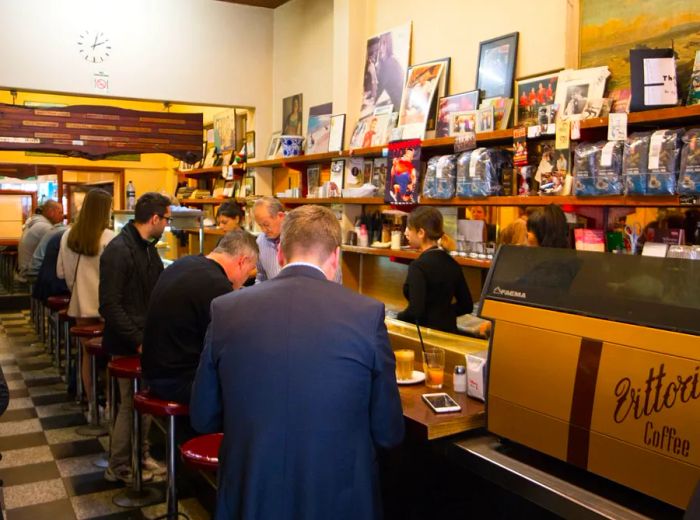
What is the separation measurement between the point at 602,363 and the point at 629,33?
7.96 feet

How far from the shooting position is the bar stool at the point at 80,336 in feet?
15.6

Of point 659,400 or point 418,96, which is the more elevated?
point 418,96

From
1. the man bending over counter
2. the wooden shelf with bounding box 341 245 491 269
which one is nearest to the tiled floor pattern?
the man bending over counter

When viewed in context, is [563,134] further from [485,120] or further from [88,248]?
[88,248]

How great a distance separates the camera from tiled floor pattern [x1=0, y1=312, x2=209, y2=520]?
12.1 ft

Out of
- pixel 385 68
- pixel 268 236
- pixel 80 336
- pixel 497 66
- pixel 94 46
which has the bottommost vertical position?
pixel 80 336

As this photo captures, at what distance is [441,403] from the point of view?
2.33m

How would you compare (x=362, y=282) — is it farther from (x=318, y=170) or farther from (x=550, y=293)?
(x=550, y=293)

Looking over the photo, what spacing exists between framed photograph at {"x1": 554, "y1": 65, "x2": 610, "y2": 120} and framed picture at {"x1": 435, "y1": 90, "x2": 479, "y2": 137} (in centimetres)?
84

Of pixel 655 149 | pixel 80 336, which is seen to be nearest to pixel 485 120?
pixel 655 149

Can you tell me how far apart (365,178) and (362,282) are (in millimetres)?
996

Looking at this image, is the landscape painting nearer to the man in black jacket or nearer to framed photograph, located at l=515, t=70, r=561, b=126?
framed photograph, located at l=515, t=70, r=561, b=126

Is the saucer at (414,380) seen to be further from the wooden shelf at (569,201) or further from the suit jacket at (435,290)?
the wooden shelf at (569,201)

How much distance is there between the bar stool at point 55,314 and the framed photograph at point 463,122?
145 inches
